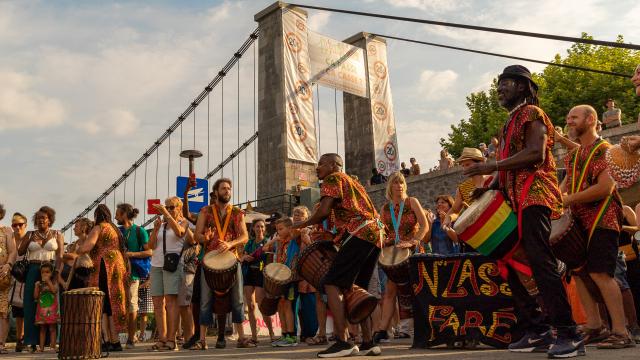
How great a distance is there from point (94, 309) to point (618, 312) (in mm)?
4791

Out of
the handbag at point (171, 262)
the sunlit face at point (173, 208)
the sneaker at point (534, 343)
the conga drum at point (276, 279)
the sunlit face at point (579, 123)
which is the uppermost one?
the sunlit face at point (579, 123)

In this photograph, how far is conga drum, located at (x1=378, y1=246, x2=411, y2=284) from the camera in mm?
6812

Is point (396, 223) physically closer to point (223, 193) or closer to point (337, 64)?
point (223, 193)

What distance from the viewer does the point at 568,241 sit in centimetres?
511

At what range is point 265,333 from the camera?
12.1 metres

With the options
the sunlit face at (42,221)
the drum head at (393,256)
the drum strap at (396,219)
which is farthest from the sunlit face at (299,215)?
the sunlit face at (42,221)

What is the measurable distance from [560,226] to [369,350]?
1.82m


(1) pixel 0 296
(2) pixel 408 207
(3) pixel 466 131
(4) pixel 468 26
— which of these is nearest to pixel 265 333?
(1) pixel 0 296

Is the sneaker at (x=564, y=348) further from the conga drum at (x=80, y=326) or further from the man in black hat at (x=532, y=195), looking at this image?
the conga drum at (x=80, y=326)

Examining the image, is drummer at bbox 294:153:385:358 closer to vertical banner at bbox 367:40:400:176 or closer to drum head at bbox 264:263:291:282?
drum head at bbox 264:263:291:282

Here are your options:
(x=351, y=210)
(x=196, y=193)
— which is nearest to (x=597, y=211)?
(x=351, y=210)

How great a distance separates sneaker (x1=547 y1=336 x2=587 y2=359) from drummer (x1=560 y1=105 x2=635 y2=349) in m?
0.86

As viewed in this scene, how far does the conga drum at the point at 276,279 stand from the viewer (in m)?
7.59

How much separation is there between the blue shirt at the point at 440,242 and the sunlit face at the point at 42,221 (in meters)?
5.34
